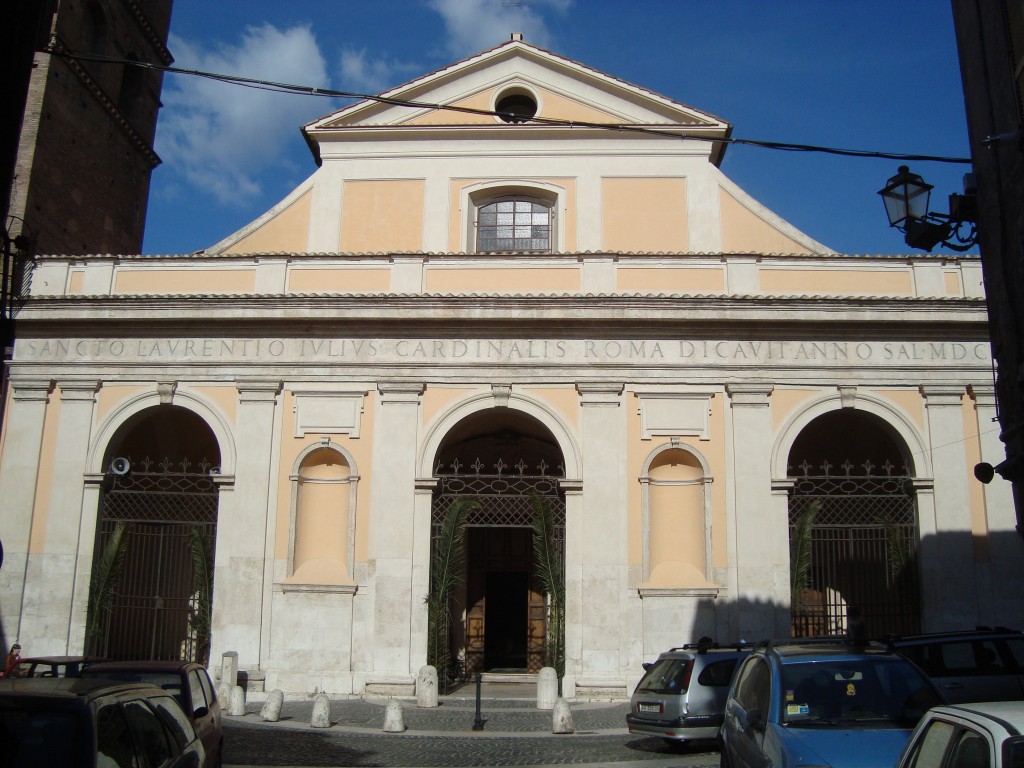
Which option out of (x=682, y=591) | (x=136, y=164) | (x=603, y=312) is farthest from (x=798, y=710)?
(x=136, y=164)

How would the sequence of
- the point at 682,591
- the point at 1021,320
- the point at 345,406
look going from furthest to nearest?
the point at 345,406
the point at 682,591
the point at 1021,320

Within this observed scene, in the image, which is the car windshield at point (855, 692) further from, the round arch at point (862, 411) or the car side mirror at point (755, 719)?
the round arch at point (862, 411)

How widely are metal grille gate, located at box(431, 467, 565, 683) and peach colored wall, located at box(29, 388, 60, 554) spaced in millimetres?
6515

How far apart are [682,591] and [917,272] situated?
22.3 feet

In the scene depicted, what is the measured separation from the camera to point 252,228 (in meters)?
19.0

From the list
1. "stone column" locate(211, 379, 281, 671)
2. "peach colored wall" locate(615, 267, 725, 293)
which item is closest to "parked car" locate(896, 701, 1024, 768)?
"peach colored wall" locate(615, 267, 725, 293)

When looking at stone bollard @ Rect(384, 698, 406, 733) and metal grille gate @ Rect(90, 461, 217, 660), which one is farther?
metal grille gate @ Rect(90, 461, 217, 660)

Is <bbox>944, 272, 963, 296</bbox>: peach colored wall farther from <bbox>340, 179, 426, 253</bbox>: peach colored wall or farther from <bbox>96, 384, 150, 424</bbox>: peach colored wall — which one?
<bbox>96, 384, 150, 424</bbox>: peach colored wall

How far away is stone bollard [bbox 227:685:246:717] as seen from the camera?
1437 centimetres

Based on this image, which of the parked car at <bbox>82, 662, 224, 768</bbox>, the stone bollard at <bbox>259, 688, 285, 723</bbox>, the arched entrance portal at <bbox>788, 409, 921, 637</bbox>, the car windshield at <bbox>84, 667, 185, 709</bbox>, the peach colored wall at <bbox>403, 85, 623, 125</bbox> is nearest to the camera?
the parked car at <bbox>82, 662, 224, 768</bbox>

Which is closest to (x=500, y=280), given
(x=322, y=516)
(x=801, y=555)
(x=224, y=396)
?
(x=322, y=516)

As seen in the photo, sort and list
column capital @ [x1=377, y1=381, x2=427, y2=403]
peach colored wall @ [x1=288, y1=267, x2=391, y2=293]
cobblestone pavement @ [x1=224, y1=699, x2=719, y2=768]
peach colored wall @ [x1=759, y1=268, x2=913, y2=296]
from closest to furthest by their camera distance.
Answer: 1. cobblestone pavement @ [x1=224, y1=699, x2=719, y2=768]
2. column capital @ [x1=377, y1=381, x2=427, y2=403]
3. peach colored wall @ [x1=759, y1=268, x2=913, y2=296]
4. peach colored wall @ [x1=288, y1=267, x2=391, y2=293]

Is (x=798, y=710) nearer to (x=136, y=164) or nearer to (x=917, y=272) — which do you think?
(x=917, y=272)

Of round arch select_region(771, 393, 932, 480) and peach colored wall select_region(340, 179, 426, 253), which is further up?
peach colored wall select_region(340, 179, 426, 253)
